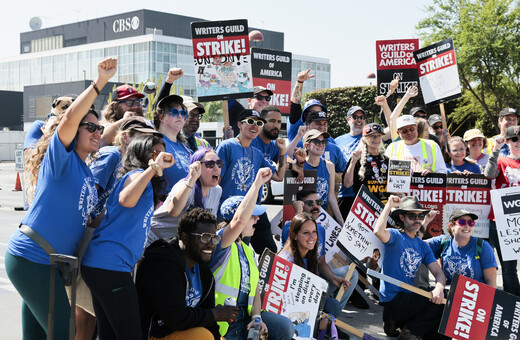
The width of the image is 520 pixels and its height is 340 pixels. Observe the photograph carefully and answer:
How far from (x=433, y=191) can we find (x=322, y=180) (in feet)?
4.70

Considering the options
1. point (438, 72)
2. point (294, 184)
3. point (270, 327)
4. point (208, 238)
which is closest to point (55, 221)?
point (208, 238)

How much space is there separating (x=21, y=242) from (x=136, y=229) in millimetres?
650

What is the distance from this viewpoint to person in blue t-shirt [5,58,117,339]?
351cm

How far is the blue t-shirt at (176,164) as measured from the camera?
5.05m

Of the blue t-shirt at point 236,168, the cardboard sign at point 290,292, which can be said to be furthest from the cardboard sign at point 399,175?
the cardboard sign at point 290,292

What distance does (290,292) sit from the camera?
5.39 m

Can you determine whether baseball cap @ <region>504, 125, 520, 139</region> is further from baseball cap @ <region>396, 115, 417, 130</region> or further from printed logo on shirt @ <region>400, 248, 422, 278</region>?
printed logo on shirt @ <region>400, 248, 422, 278</region>

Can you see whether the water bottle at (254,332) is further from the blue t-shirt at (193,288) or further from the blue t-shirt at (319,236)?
the blue t-shirt at (319,236)

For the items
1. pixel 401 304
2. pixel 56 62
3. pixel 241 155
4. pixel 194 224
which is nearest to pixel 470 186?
pixel 401 304

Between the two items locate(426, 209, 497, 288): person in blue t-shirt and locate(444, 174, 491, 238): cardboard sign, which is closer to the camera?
locate(426, 209, 497, 288): person in blue t-shirt

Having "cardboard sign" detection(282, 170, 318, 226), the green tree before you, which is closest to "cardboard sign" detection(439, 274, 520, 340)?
"cardboard sign" detection(282, 170, 318, 226)

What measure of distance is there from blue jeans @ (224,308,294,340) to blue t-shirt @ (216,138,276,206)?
1585mm

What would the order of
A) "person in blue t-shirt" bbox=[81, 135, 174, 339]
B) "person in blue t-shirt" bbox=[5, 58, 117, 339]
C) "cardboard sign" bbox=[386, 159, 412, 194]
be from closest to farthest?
1. "person in blue t-shirt" bbox=[5, 58, 117, 339]
2. "person in blue t-shirt" bbox=[81, 135, 174, 339]
3. "cardboard sign" bbox=[386, 159, 412, 194]

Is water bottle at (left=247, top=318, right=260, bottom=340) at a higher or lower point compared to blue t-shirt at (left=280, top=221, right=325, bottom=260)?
lower
